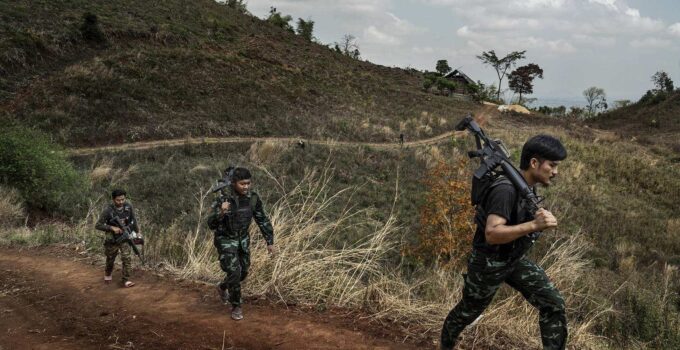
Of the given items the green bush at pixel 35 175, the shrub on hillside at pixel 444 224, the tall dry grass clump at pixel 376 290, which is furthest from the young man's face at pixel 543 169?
the green bush at pixel 35 175

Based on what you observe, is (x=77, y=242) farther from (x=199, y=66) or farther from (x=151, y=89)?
(x=199, y=66)

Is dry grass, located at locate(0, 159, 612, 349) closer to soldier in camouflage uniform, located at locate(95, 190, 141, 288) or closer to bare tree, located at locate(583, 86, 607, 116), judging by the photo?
soldier in camouflage uniform, located at locate(95, 190, 141, 288)

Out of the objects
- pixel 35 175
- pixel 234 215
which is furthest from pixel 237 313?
pixel 35 175

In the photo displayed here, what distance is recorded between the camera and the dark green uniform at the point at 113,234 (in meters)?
5.74

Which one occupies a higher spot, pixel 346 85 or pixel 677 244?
pixel 346 85

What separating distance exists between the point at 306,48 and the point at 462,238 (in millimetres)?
38047

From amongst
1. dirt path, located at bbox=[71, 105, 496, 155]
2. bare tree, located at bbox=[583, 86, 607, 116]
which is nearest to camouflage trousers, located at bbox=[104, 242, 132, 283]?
dirt path, located at bbox=[71, 105, 496, 155]

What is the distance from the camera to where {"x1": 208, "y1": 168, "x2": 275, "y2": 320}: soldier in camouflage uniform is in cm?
460

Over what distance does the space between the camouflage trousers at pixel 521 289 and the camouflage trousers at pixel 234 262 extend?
2.28 meters

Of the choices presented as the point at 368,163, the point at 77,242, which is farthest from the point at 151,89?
the point at 77,242

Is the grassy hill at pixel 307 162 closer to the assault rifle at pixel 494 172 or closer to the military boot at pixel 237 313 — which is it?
the military boot at pixel 237 313

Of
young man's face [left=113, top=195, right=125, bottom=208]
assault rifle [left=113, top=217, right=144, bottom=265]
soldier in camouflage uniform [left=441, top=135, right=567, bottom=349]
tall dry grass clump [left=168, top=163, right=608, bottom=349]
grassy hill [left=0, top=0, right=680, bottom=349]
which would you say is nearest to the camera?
soldier in camouflage uniform [left=441, top=135, right=567, bottom=349]

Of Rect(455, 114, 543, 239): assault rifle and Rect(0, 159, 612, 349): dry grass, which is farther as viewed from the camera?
Rect(0, 159, 612, 349): dry grass

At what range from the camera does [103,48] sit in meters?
27.8
